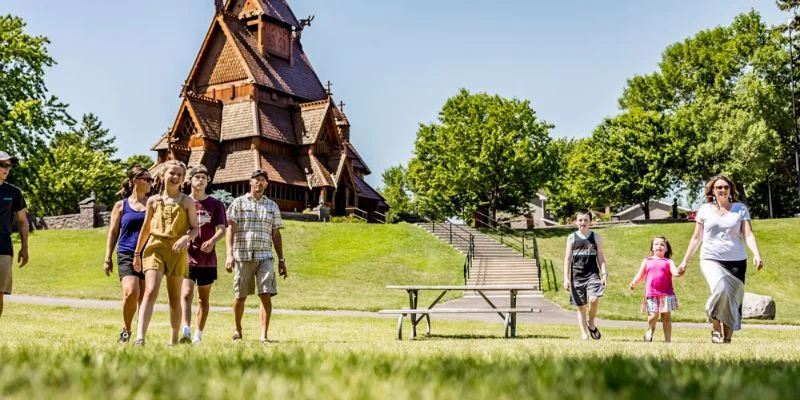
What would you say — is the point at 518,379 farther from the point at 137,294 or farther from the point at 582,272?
the point at 582,272

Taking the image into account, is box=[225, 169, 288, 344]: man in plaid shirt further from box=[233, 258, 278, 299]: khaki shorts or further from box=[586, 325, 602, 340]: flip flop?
box=[586, 325, 602, 340]: flip flop

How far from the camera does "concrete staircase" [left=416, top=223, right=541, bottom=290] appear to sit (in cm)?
3419

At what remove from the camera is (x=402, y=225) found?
43.3 meters

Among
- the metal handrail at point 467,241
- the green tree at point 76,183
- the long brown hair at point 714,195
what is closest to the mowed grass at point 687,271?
the metal handrail at point 467,241

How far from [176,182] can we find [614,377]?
631 cm

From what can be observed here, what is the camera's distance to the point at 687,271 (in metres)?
33.3

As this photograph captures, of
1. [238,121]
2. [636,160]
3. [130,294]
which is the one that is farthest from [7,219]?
[636,160]

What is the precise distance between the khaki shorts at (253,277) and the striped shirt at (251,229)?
0.28 feet

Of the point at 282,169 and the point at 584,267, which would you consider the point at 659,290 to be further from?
the point at 282,169

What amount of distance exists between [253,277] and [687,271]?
26.9 meters

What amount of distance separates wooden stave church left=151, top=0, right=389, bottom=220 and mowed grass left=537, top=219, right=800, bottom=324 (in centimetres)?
1520

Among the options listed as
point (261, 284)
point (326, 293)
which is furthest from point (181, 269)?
point (326, 293)

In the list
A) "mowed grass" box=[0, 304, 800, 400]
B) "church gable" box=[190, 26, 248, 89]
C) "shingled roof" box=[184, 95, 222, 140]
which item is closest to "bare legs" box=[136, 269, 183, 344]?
"mowed grass" box=[0, 304, 800, 400]

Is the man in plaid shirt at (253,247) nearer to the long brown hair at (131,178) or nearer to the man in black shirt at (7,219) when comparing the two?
the long brown hair at (131,178)
